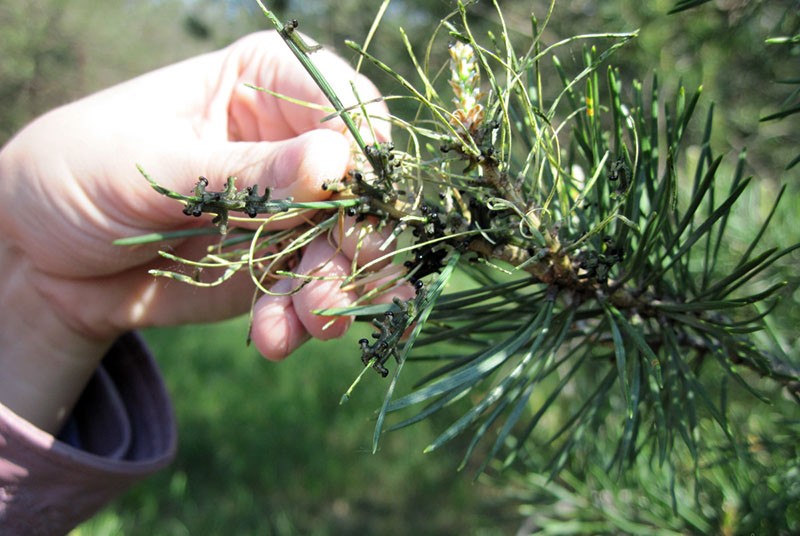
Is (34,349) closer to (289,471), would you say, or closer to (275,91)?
(275,91)

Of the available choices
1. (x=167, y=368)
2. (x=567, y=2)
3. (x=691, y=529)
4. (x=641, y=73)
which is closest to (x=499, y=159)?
(x=691, y=529)

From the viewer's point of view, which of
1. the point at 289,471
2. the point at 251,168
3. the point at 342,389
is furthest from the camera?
the point at 342,389

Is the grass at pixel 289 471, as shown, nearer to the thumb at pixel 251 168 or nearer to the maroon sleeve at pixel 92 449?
the maroon sleeve at pixel 92 449

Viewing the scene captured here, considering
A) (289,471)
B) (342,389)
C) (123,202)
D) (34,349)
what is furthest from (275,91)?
(342,389)

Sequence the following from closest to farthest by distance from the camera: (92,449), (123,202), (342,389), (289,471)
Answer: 1. (123,202)
2. (92,449)
3. (289,471)
4. (342,389)

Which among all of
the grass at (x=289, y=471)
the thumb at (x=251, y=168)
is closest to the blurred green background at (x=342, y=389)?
the grass at (x=289, y=471)
